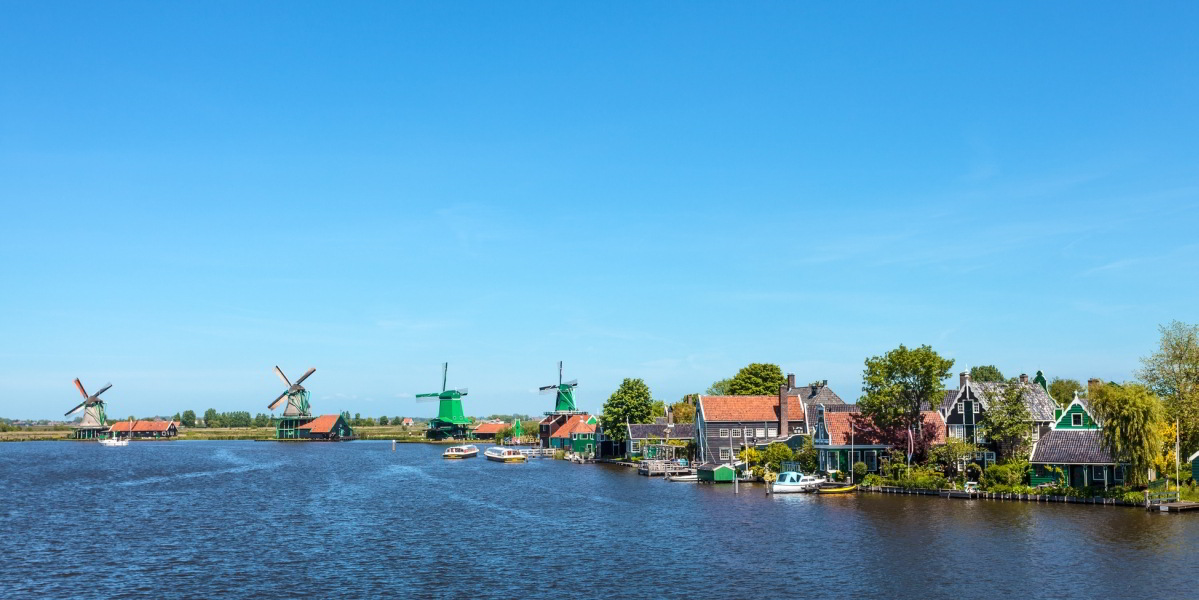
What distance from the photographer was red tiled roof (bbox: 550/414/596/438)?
539ft

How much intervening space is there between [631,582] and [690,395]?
371ft

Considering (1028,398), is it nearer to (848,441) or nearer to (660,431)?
(848,441)

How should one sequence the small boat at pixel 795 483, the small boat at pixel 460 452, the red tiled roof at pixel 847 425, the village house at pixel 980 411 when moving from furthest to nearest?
the small boat at pixel 460 452 → the red tiled roof at pixel 847 425 → the small boat at pixel 795 483 → the village house at pixel 980 411

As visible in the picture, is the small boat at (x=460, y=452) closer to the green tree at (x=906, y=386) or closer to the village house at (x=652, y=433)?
the village house at (x=652, y=433)

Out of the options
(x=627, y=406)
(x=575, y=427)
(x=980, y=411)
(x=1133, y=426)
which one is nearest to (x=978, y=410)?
(x=980, y=411)

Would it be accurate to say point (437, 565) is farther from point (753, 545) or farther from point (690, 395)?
point (690, 395)

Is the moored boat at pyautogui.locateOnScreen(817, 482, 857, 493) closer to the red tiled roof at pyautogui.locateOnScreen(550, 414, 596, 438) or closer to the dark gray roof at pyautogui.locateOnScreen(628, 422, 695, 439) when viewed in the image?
the dark gray roof at pyautogui.locateOnScreen(628, 422, 695, 439)

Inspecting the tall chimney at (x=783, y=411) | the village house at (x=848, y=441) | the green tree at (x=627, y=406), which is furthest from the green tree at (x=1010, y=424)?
the green tree at (x=627, y=406)

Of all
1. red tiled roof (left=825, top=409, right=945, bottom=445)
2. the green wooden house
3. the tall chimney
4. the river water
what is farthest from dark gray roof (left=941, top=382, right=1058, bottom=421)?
the tall chimney

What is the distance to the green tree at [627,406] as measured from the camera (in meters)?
145

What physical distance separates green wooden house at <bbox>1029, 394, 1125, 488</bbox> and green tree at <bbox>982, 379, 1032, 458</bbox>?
2602 mm

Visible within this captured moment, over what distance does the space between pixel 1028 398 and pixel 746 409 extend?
36302mm

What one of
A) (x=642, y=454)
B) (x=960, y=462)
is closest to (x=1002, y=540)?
(x=960, y=462)

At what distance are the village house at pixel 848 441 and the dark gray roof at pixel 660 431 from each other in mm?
33736
